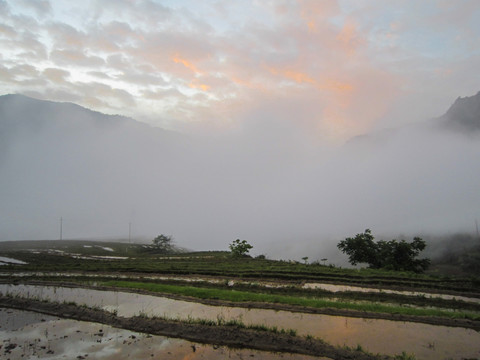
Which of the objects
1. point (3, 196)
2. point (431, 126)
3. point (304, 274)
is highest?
point (431, 126)

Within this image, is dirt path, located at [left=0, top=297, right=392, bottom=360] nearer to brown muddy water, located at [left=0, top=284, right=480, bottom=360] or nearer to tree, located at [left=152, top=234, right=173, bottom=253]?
brown muddy water, located at [left=0, top=284, right=480, bottom=360]

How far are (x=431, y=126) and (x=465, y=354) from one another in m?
195

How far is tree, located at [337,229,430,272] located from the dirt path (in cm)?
2894

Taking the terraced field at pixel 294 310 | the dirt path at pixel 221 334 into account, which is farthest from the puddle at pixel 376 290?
the dirt path at pixel 221 334

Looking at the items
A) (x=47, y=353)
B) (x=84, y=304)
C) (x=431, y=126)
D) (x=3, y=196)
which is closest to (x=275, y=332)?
(x=47, y=353)

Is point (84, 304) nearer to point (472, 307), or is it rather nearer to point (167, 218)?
point (472, 307)

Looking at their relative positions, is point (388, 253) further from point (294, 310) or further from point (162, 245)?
point (162, 245)

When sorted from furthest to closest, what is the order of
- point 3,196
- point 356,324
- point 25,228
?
point 3,196 → point 25,228 → point 356,324

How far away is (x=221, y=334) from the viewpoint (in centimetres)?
1347

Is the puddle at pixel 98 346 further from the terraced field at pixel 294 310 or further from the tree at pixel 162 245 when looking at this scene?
the tree at pixel 162 245

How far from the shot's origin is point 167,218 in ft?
588

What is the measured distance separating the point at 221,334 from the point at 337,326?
215 inches

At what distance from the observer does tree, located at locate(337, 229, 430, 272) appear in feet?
126

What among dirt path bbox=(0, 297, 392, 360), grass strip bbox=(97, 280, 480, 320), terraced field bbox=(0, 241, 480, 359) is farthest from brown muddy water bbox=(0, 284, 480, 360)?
grass strip bbox=(97, 280, 480, 320)
